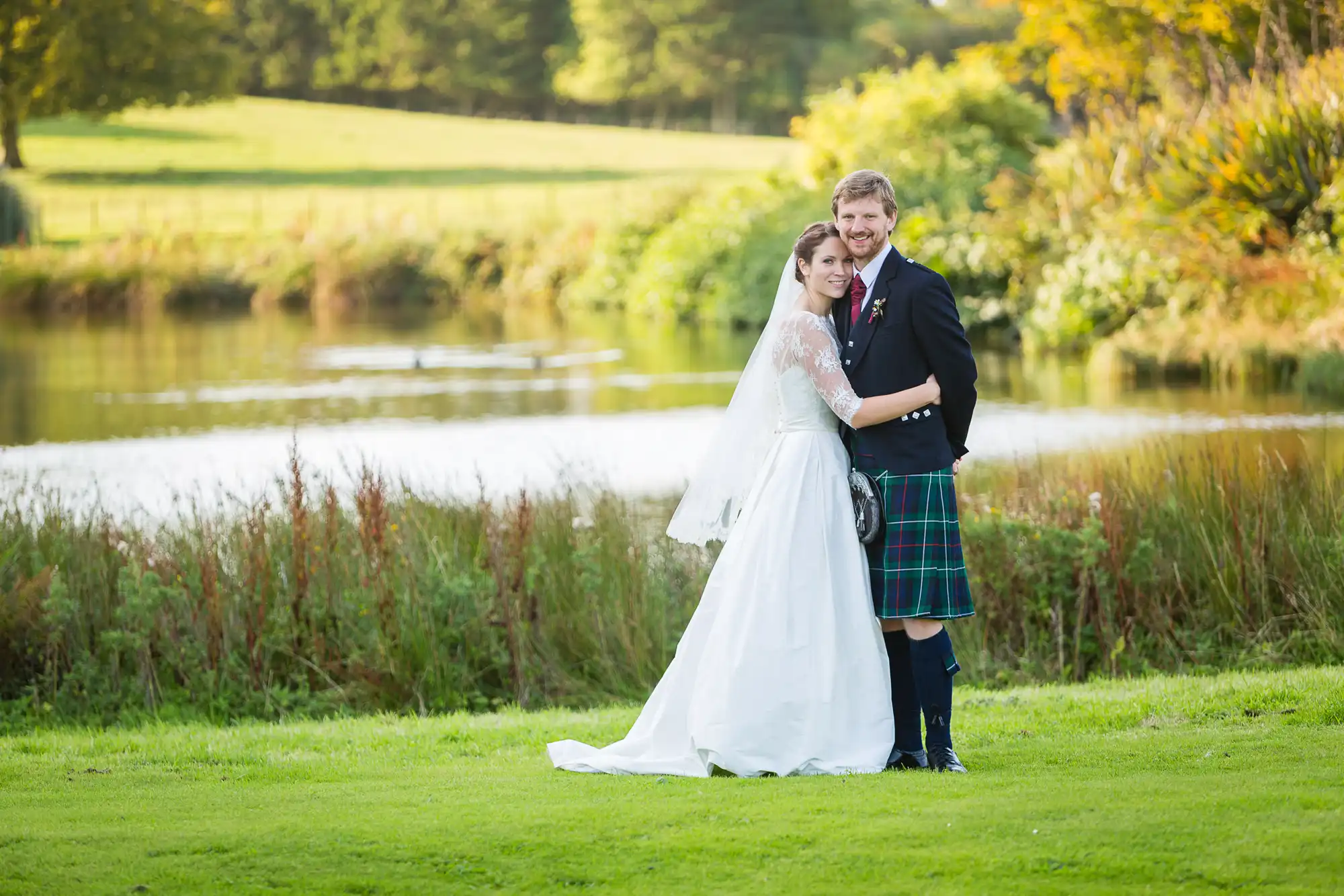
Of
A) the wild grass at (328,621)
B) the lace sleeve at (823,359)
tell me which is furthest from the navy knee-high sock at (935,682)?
the wild grass at (328,621)

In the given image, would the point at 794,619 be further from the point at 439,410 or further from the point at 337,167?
the point at 337,167

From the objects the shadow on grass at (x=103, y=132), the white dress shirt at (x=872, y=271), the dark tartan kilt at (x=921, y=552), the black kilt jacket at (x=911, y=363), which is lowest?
the dark tartan kilt at (x=921, y=552)

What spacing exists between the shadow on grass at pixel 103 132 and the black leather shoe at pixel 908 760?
64780mm

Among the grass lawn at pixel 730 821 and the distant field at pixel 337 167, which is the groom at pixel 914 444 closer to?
the grass lawn at pixel 730 821

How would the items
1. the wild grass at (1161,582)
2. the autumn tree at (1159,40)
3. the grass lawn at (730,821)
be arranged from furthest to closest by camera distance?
the autumn tree at (1159,40) < the wild grass at (1161,582) < the grass lawn at (730,821)

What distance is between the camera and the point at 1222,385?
1902cm

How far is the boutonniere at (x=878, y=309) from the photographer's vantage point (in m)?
5.09

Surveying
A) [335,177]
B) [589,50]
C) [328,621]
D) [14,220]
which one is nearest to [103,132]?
[335,177]

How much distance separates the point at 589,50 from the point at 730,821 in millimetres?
69148

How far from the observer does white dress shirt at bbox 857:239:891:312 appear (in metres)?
5.14

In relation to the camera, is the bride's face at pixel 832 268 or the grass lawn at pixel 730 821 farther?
the bride's face at pixel 832 268

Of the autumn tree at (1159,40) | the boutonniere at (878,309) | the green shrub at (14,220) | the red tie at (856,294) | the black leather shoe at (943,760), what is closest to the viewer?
the black leather shoe at (943,760)

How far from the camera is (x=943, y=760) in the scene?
5004 mm

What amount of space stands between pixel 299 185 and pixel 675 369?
126 feet
